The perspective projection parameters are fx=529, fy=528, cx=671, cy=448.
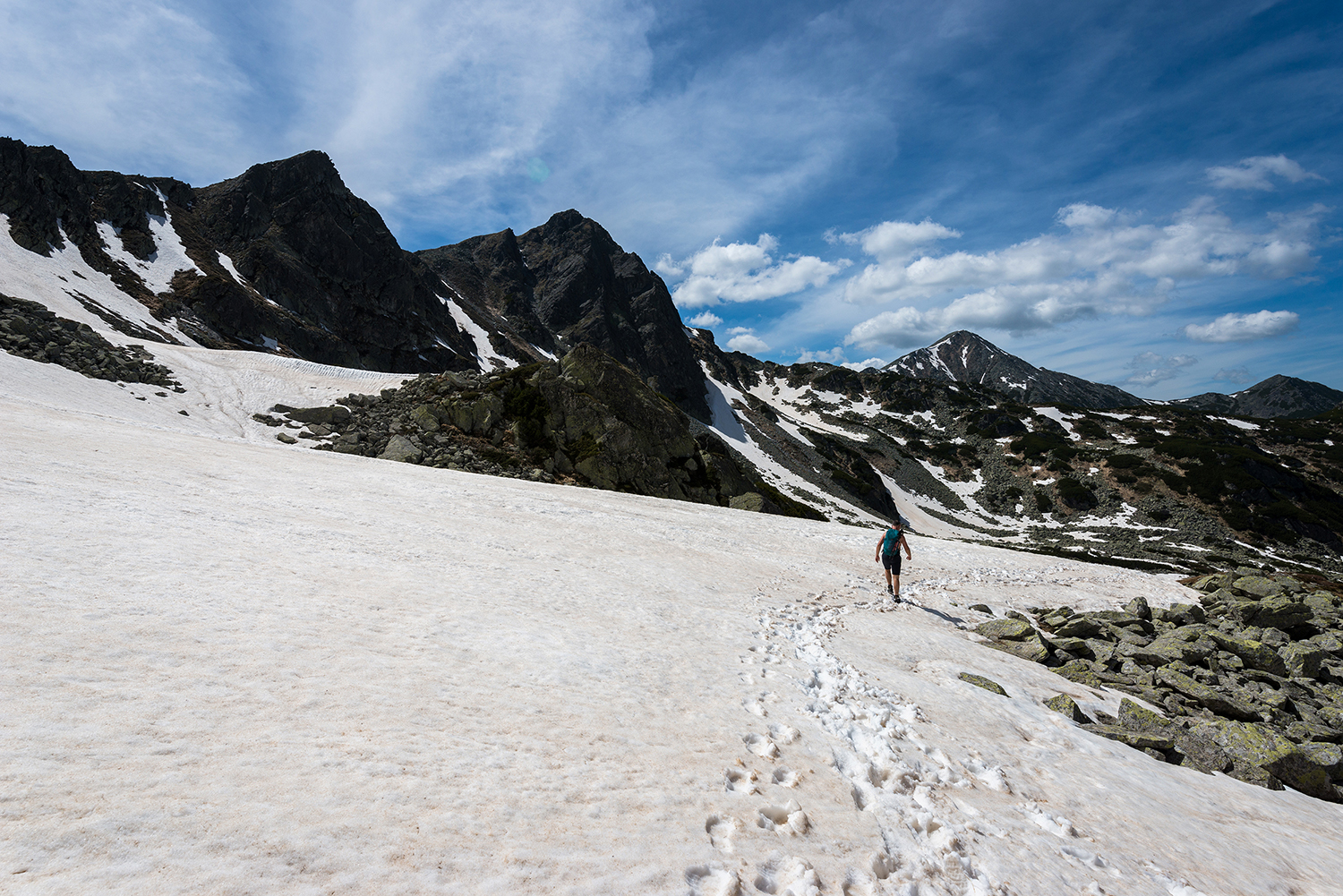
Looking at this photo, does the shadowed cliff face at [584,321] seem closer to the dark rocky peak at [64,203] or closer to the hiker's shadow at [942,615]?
the dark rocky peak at [64,203]

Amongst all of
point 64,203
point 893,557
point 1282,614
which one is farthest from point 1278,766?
point 64,203

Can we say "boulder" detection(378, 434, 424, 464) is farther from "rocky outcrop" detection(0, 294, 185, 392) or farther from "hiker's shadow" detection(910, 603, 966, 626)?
"hiker's shadow" detection(910, 603, 966, 626)

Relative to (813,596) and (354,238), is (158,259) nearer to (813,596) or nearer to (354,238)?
(354,238)

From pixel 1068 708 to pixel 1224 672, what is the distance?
6630mm

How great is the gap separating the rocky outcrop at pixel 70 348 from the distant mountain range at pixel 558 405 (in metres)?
0.16

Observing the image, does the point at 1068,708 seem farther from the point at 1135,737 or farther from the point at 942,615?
the point at 942,615

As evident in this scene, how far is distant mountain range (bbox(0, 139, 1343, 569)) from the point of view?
40.5m

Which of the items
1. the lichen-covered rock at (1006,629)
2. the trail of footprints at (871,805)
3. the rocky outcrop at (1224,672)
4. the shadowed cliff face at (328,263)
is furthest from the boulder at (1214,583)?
the shadowed cliff face at (328,263)

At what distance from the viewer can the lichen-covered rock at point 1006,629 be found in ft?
50.0

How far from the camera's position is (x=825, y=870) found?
17.0 ft

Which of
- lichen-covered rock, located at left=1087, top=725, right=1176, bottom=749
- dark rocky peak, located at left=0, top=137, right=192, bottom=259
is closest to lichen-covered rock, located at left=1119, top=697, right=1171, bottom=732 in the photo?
lichen-covered rock, located at left=1087, top=725, right=1176, bottom=749

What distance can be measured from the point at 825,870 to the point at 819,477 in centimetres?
11642

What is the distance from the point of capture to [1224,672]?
13.4 metres

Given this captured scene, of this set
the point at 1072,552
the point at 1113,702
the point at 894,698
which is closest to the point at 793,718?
the point at 894,698
